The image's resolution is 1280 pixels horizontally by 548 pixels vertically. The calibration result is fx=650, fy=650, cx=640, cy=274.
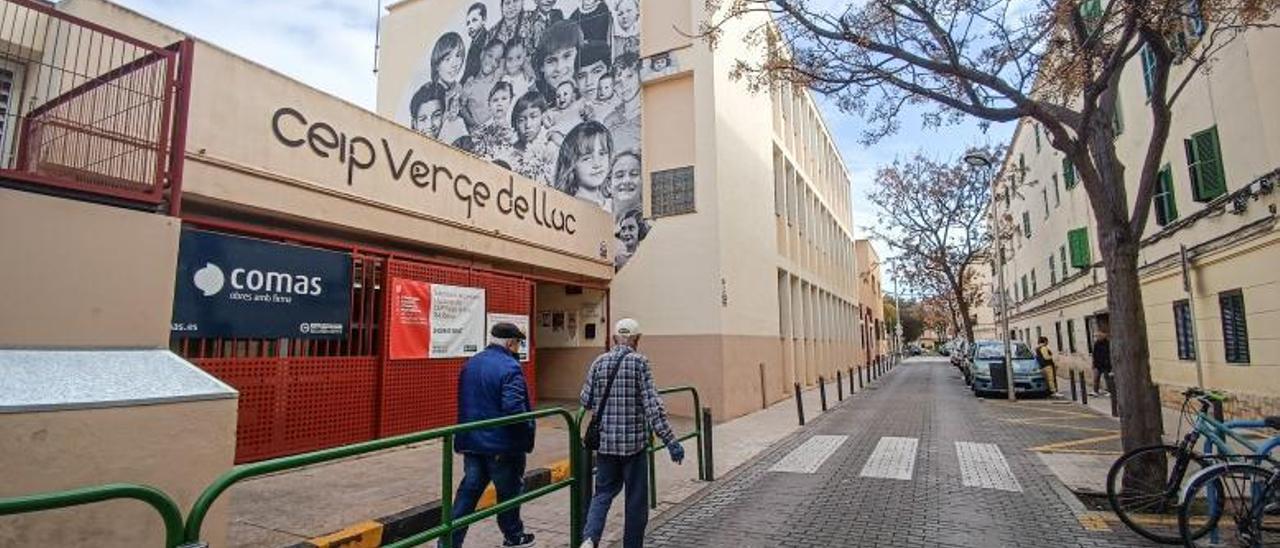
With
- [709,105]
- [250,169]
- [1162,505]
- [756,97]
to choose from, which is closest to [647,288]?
[709,105]

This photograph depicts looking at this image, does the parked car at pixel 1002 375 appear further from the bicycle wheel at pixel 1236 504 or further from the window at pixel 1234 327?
the bicycle wheel at pixel 1236 504

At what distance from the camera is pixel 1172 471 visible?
18.7 feet

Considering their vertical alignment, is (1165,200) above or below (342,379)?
above

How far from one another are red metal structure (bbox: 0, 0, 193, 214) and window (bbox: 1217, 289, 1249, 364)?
1449 cm

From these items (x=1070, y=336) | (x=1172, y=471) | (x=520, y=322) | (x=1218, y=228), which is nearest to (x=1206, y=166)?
(x=1218, y=228)

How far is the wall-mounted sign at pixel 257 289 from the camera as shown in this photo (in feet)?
22.7

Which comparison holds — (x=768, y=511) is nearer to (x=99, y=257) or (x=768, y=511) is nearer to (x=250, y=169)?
(x=99, y=257)

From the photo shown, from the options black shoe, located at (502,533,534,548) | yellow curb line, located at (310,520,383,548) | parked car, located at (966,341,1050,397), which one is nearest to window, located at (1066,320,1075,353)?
parked car, located at (966,341,1050,397)

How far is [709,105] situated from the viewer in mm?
14562

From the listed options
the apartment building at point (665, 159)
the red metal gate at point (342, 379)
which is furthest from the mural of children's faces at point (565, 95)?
the red metal gate at point (342, 379)

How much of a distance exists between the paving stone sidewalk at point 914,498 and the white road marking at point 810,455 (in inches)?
5.7

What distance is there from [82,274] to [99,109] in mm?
1713

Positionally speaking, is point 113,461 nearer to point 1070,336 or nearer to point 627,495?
point 627,495

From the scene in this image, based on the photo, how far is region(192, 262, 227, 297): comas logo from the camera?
6992 millimetres
